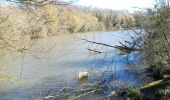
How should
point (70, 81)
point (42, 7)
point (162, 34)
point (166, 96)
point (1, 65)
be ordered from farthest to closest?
point (1, 65) → point (70, 81) → point (162, 34) → point (166, 96) → point (42, 7)

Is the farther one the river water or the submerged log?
the river water

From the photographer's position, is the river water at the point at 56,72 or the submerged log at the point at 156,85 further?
the river water at the point at 56,72

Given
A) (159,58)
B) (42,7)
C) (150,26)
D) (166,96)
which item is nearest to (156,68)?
(159,58)

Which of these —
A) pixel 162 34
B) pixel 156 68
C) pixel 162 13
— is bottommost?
pixel 156 68

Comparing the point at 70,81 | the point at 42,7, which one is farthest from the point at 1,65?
the point at 42,7

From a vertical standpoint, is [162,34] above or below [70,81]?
above

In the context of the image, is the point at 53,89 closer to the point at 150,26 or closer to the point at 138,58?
the point at 138,58

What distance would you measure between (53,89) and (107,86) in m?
3.13

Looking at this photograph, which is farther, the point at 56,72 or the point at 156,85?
the point at 56,72

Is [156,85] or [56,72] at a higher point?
[156,85]

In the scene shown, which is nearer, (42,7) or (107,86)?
(42,7)

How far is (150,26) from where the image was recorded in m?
14.0

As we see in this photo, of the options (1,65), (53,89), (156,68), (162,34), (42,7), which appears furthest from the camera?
(1,65)

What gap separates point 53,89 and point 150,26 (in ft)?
19.4
